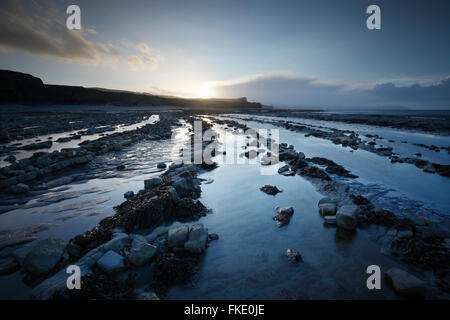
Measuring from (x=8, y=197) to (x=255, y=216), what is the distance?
6.73 metres

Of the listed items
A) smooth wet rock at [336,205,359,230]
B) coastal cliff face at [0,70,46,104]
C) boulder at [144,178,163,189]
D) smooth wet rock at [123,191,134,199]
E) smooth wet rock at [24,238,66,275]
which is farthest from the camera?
coastal cliff face at [0,70,46,104]

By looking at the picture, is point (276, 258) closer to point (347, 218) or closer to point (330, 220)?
point (330, 220)

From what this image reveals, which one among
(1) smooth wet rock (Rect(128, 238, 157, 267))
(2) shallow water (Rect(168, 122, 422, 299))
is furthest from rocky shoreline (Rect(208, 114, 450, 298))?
(1) smooth wet rock (Rect(128, 238, 157, 267))

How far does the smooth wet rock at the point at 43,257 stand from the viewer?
8.63 ft

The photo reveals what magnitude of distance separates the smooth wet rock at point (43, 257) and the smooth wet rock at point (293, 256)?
12.0 feet

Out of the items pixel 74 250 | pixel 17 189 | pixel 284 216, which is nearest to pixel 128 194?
pixel 74 250

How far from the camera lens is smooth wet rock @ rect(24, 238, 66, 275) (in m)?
2.63

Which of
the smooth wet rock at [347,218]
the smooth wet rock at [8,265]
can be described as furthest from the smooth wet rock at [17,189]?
the smooth wet rock at [347,218]

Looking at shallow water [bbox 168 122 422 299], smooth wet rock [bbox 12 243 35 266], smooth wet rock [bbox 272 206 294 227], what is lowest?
shallow water [bbox 168 122 422 299]

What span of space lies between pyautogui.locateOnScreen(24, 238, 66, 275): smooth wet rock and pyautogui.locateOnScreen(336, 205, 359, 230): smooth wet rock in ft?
16.8

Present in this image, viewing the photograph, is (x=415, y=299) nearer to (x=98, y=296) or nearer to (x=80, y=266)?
(x=98, y=296)

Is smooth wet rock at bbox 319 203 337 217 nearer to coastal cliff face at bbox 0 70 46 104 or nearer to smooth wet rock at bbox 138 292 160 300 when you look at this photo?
smooth wet rock at bbox 138 292 160 300

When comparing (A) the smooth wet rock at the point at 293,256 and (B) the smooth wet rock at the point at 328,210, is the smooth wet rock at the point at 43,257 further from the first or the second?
(B) the smooth wet rock at the point at 328,210
